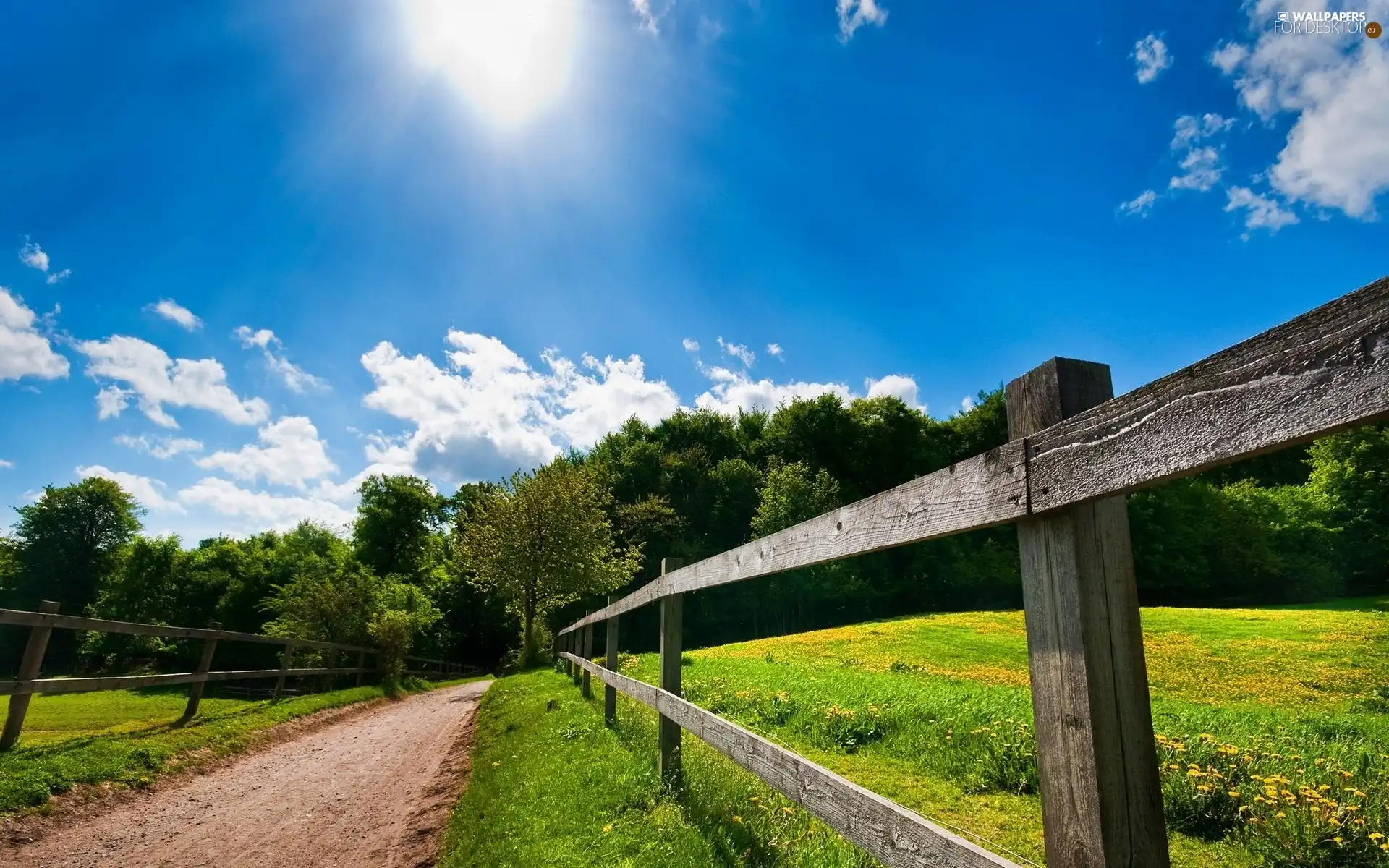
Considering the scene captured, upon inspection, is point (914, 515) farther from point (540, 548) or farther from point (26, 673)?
point (540, 548)

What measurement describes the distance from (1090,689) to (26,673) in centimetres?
1125

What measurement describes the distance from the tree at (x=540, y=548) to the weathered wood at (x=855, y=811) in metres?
25.6

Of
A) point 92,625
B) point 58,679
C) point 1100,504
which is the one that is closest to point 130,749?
point 58,679

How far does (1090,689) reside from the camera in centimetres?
155

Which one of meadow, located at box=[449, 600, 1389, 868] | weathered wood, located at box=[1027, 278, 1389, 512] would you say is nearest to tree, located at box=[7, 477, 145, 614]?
meadow, located at box=[449, 600, 1389, 868]

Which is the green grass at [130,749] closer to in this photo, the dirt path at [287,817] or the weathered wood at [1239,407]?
the dirt path at [287,817]

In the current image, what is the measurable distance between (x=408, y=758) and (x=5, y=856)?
4765 mm

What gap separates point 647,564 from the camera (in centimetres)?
4906

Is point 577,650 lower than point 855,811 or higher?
lower

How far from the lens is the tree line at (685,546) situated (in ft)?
108

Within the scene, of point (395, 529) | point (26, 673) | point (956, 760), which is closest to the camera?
point (956, 760)

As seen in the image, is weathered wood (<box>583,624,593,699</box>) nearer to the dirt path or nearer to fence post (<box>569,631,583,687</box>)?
fence post (<box>569,631,583,687</box>)

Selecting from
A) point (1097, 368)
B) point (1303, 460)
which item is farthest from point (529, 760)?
point (1303, 460)

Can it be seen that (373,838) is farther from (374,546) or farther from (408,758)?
(374,546)
